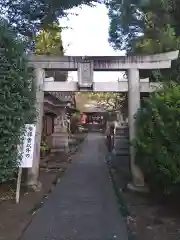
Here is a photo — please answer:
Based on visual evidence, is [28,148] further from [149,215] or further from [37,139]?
[149,215]

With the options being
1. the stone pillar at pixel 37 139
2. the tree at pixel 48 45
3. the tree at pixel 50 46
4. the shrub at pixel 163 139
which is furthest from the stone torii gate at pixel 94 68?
the tree at pixel 48 45

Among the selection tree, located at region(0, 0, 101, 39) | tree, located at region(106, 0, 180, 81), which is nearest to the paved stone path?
tree, located at region(106, 0, 180, 81)

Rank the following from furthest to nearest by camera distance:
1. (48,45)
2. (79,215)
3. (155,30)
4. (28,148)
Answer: (48,45) → (155,30) → (28,148) → (79,215)

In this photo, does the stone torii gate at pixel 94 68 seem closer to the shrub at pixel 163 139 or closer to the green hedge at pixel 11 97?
the shrub at pixel 163 139

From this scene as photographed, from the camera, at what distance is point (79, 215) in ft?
24.5

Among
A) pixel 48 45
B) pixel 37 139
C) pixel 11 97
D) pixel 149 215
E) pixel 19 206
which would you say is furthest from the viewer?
pixel 48 45

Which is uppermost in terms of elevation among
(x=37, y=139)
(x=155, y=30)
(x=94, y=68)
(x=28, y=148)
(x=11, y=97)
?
(x=155, y=30)

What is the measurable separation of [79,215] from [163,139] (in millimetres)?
2368

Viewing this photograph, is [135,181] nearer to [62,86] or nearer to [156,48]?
[62,86]

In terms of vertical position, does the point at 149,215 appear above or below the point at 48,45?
below

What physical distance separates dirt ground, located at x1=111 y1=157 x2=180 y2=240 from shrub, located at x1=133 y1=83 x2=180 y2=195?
0.58 m

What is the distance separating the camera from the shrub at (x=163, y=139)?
23.3 ft

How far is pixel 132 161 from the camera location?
1023 centimetres

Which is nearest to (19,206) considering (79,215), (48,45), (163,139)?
(79,215)
